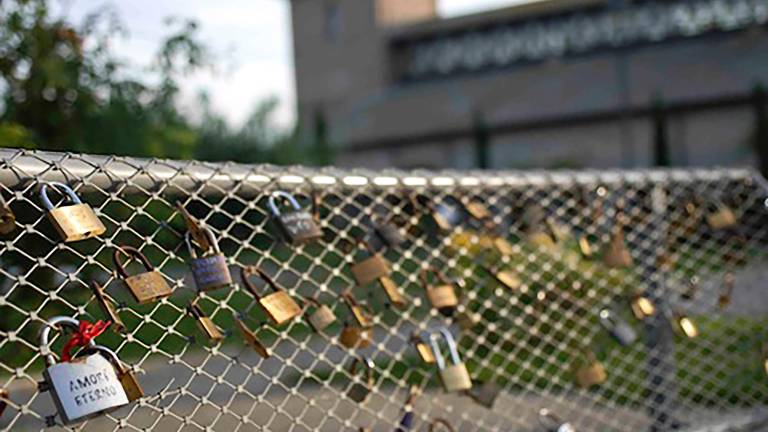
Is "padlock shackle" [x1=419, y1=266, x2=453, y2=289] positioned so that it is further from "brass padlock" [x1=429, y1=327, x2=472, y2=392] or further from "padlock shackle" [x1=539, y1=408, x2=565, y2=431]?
"padlock shackle" [x1=539, y1=408, x2=565, y2=431]

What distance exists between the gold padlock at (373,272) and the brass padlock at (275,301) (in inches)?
8.2

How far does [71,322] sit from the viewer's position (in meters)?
1.64

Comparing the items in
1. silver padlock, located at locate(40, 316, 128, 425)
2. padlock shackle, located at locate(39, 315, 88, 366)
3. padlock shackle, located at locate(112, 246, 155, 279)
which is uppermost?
padlock shackle, located at locate(112, 246, 155, 279)

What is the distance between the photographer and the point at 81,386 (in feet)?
5.04

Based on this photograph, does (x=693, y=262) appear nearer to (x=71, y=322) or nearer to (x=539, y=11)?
(x=71, y=322)

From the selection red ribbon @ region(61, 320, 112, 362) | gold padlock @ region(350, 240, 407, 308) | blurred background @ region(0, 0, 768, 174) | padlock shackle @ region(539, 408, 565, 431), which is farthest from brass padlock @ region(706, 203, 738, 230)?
blurred background @ region(0, 0, 768, 174)

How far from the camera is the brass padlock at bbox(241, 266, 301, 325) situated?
1.96 m

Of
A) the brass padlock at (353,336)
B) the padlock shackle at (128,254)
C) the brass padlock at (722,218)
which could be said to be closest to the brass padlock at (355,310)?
the brass padlock at (353,336)

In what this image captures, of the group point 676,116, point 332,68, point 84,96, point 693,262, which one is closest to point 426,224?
point 693,262

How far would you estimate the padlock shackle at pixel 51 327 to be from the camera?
1568 millimetres

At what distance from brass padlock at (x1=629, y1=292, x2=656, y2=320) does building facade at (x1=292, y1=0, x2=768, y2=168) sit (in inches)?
721

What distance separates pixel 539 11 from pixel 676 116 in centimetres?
A: 407

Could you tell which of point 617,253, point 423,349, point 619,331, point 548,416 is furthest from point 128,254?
point 619,331

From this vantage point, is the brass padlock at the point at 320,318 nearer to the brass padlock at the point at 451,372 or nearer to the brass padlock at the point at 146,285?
the brass padlock at the point at 451,372
